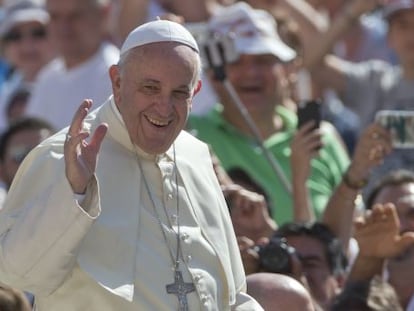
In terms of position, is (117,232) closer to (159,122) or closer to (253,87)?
(159,122)

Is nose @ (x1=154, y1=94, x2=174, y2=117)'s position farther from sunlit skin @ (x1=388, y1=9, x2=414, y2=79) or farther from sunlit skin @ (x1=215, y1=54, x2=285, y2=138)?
sunlit skin @ (x1=388, y1=9, x2=414, y2=79)

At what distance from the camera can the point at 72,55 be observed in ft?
30.7

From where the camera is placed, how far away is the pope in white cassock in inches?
185

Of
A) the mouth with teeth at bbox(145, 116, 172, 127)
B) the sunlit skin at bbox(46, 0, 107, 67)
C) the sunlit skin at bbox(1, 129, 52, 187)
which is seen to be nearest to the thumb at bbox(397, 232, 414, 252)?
the mouth with teeth at bbox(145, 116, 172, 127)

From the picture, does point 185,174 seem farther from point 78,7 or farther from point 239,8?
point 78,7

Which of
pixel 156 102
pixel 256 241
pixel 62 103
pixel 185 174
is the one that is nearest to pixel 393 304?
pixel 256 241

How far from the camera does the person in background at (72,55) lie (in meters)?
9.14

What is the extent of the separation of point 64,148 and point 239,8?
3.67 metres

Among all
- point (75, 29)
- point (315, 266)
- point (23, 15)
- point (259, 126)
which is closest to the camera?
point (315, 266)

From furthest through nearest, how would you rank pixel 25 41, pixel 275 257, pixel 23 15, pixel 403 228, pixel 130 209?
pixel 25 41
pixel 23 15
pixel 403 228
pixel 275 257
pixel 130 209

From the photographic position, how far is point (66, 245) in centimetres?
470

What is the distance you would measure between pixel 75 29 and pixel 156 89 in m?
4.41

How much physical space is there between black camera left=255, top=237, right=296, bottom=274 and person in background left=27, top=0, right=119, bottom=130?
289cm

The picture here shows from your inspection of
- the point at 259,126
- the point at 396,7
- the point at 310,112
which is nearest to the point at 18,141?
the point at 259,126
